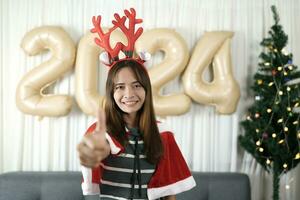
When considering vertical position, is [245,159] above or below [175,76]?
below

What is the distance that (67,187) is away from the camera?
2258 millimetres

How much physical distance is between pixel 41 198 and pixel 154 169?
4.46 feet

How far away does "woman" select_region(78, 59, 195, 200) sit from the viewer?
1155 mm

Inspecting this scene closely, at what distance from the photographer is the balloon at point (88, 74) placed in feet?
7.80

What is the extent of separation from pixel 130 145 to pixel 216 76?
4.80 ft

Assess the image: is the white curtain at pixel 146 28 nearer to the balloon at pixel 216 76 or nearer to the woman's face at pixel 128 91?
the balloon at pixel 216 76

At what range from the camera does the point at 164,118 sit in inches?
98.3

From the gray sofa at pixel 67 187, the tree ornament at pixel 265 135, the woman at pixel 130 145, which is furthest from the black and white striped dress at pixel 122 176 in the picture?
the tree ornament at pixel 265 135

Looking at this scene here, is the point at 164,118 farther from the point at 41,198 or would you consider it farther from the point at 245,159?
the point at 41,198

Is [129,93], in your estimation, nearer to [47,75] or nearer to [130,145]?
[130,145]

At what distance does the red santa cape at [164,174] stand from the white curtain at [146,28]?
1.24 metres

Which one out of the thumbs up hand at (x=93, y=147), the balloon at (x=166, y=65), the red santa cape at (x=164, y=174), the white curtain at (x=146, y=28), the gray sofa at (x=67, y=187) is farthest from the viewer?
the white curtain at (x=146, y=28)

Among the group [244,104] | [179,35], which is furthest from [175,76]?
[244,104]

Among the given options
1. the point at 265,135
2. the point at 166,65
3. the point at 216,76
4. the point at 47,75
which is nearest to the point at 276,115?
the point at 265,135
